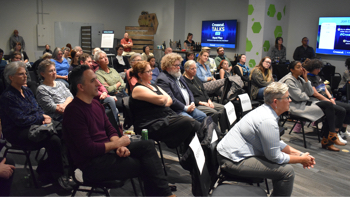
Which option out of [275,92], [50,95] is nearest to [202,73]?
[50,95]

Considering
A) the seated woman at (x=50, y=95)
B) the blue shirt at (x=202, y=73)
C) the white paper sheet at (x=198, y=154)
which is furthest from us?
the blue shirt at (x=202, y=73)

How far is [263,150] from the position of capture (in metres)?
1.99

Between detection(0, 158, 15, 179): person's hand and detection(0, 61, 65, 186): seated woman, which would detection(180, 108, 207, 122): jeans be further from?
detection(0, 158, 15, 179): person's hand

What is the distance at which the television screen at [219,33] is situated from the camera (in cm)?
996

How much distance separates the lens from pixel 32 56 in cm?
1140

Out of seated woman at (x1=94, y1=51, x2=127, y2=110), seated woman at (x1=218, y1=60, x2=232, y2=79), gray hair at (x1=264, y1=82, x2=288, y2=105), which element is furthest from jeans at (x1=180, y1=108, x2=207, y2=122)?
seated woman at (x1=218, y1=60, x2=232, y2=79)

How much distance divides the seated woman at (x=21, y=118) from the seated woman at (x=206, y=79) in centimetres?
294

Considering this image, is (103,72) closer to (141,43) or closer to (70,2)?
(141,43)

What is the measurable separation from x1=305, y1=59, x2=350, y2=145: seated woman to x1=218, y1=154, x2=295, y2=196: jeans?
93.3 inches

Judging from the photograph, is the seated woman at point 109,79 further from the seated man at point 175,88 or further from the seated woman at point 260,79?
the seated woman at point 260,79

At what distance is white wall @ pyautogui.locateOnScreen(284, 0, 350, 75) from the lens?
771 cm

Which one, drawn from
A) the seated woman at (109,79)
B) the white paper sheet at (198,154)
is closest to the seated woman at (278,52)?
the seated woman at (109,79)

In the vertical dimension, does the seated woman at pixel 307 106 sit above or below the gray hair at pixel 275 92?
below

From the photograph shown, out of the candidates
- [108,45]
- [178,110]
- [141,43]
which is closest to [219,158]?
[178,110]
